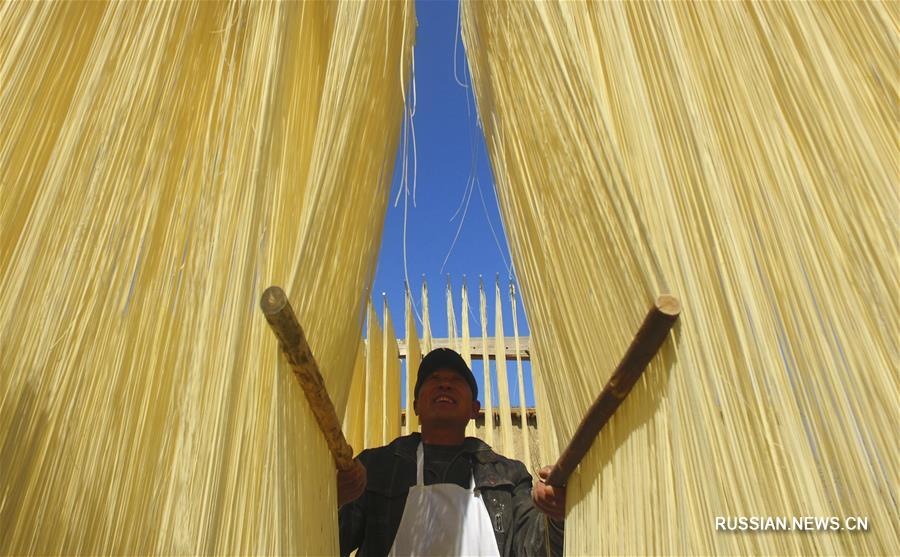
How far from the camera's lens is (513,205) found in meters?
1.30

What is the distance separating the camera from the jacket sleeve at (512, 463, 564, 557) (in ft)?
4.43

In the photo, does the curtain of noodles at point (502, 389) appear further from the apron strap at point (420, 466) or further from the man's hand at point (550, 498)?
the man's hand at point (550, 498)

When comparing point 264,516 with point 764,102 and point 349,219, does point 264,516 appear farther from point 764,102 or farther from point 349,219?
point 764,102

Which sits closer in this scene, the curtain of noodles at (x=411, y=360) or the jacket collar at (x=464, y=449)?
the jacket collar at (x=464, y=449)

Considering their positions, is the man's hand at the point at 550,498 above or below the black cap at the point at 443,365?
below

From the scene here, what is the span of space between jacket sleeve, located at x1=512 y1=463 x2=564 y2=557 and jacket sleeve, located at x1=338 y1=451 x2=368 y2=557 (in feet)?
1.51

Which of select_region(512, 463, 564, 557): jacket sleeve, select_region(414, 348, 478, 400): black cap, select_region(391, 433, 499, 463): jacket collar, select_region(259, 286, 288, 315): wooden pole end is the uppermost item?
select_region(414, 348, 478, 400): black cap

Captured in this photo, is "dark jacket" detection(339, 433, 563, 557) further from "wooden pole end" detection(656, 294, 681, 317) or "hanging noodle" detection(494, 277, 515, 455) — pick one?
"hanging noodle" detection(494, 277, 515, 455)

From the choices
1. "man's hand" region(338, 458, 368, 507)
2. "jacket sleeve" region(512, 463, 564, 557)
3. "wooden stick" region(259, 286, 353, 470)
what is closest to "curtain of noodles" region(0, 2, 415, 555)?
"wooden stick" region(259, 286, 353, 470)

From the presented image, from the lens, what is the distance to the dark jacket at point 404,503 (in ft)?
5.20

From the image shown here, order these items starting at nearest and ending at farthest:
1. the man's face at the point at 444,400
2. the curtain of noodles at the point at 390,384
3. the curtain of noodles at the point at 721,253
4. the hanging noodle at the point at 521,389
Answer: the curtain of noodles at the point at 721,253 < the man's face at the point at 444,400 < the curtain of noodles at the point at 390,384 < the hanging noodle at the point at 521,389

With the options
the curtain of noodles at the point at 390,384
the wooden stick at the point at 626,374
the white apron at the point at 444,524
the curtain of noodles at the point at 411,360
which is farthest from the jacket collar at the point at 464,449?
the curtain of noodles at the point at 411,360

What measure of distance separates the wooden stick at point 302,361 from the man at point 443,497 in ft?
1.40

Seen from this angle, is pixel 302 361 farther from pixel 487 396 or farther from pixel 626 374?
pixel 487 396
